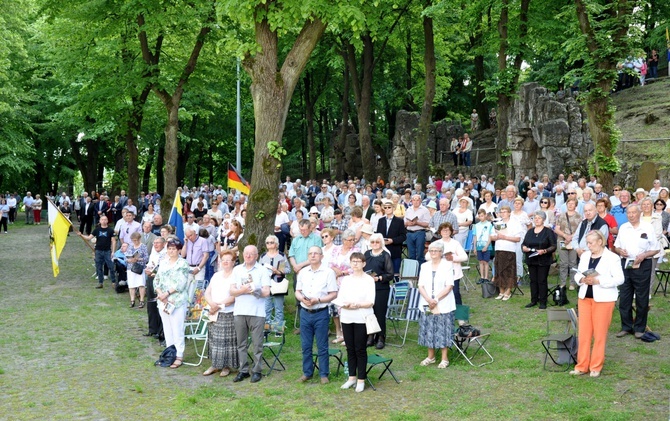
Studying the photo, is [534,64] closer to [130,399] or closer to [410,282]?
[410,282]

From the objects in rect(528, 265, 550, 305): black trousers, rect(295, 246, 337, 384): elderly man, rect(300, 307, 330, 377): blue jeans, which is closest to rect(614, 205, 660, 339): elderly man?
rect(528, 265, 550, 305): black trousers

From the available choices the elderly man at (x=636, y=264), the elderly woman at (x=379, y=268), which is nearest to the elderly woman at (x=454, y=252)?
the elderly woman at (x=379, y=268)

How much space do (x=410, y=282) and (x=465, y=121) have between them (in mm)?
32685

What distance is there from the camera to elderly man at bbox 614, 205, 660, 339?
36.2 ft

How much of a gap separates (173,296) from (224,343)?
1072 mm

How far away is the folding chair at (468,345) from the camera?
34.5ft

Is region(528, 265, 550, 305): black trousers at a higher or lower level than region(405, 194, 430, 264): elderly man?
lower

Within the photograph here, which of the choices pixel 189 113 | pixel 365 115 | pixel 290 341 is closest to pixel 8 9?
pixel 189 113

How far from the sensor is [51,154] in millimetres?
47125

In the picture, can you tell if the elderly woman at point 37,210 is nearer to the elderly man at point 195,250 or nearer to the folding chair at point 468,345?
the elderly man at point 195,250

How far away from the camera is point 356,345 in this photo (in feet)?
31.1

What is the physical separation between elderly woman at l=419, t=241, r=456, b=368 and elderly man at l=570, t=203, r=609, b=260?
3176 mm

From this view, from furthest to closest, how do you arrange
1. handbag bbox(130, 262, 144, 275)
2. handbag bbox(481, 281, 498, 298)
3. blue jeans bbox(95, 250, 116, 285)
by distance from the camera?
blue jeans bbox(95, 250, 116, 285), handbag bbox(130, 262, 144, 275), handbag bbox(481, 281, 498, 298)

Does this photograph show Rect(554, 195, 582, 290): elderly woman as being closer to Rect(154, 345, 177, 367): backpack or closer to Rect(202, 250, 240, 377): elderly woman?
Rect(202, 250, 240, 377): elderly woman
